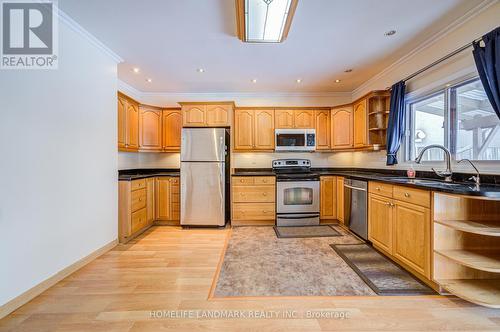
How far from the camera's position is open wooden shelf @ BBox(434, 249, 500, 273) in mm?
1687

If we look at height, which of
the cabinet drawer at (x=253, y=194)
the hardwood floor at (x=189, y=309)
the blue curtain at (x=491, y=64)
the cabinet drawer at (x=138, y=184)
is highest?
the blue curtain at (x=491, y=64)

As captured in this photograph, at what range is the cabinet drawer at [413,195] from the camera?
200 cm

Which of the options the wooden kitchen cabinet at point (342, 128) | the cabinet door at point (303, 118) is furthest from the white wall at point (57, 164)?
the wooden kitchen cabinet at point (342, 128)

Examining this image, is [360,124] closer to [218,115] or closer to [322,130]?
[322,130]

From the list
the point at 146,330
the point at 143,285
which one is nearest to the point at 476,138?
the point at 146,330

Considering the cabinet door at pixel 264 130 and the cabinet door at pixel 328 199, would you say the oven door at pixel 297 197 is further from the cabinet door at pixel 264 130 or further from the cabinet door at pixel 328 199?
the cabinet door at pixel 264 130

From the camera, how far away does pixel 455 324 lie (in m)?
1.60

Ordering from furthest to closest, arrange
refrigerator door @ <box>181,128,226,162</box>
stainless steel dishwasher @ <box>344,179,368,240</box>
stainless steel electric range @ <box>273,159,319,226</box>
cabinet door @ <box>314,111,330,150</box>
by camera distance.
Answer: cabinet door @ <box>314,111,330,150</box>, stainless steel electric range @ <box>273,159,319,226</box>, refrigerator door @ <box>181,128,226,162</box>, stainless steel dishwasher @ <box>344,179,368,240</box>

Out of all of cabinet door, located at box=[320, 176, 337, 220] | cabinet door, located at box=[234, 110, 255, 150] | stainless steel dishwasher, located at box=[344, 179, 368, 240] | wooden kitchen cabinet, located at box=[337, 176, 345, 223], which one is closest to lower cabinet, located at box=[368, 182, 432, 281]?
stainless steel dishwasher, located at box=[344, 179, 368, 240]

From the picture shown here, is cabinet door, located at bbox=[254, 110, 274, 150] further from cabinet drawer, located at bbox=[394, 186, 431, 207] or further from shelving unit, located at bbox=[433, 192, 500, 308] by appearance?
shelving unit, located at bbox=[433, 192, 500, 308]

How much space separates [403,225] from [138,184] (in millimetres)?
3675

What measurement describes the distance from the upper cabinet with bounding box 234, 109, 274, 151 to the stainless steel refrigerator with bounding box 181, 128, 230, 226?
57cm

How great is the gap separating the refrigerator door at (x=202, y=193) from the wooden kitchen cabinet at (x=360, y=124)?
8.31 feet

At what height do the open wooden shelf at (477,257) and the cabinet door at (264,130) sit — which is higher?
the cabinet door at (264,130)
